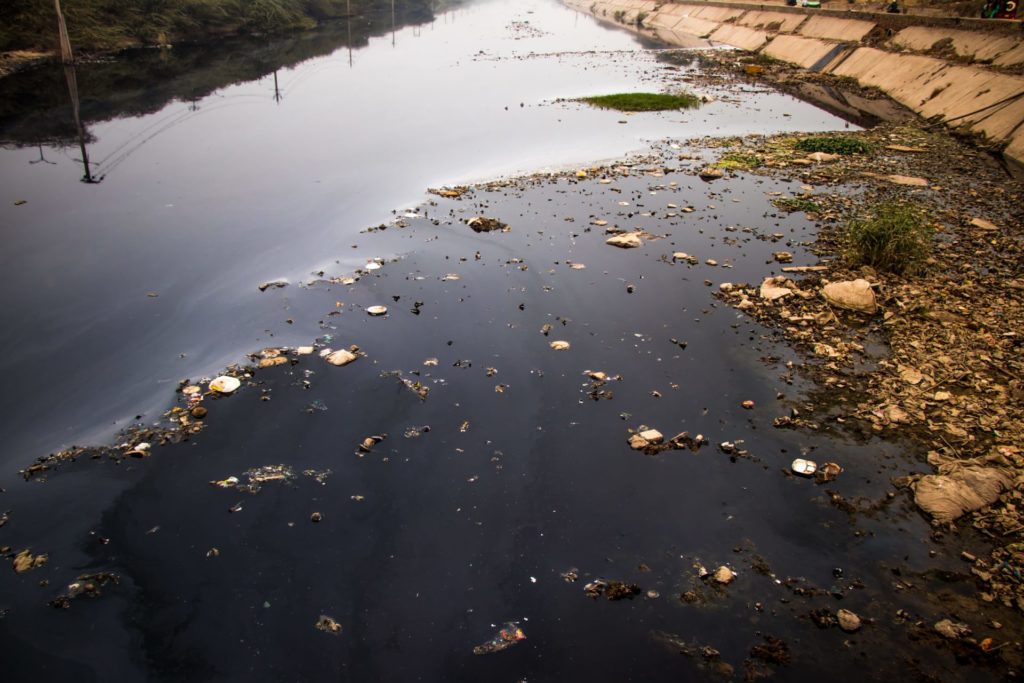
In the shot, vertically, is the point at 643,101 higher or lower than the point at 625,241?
higher

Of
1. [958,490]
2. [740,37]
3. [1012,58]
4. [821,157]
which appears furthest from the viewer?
[740,37]

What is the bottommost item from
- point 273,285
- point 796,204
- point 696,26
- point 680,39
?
point 273,285

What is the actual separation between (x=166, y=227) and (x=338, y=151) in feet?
17.6

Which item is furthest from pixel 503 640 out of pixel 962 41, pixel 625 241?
pixel 962 41

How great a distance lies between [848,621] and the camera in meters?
3.61

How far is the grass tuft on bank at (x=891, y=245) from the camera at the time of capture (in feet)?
25.0

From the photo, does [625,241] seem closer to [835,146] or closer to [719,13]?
[835,146]

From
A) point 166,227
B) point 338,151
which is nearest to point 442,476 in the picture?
point 166,227

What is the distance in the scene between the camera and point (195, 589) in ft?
12.7

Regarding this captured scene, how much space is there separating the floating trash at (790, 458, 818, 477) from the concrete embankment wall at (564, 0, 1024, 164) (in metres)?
13.2

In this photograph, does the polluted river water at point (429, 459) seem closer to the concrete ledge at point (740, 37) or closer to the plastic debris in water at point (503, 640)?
the plastic debris in water at point (503, 640)

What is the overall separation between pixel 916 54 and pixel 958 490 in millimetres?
22657

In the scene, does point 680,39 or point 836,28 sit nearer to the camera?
point 836,28

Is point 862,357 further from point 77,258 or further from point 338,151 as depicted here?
point 338,151
